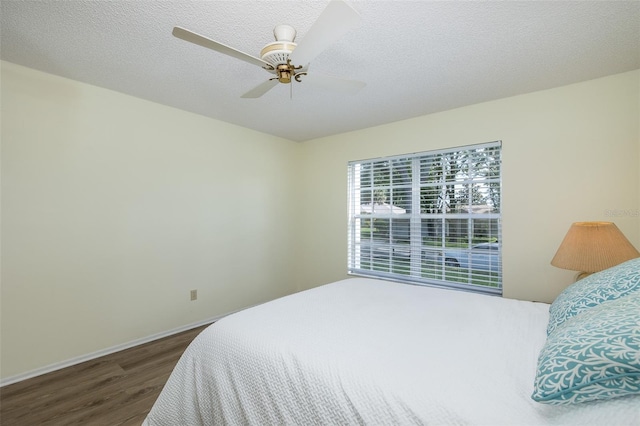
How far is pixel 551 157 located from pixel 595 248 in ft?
3.04

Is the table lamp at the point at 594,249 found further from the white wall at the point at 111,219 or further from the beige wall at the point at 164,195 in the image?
the white wall at the point at 111,219

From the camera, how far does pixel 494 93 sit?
2.64m

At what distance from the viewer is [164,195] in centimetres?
296

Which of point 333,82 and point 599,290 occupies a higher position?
point 333,82

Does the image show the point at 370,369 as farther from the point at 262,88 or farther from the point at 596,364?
the point at 262,88

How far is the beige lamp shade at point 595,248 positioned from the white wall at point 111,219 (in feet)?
10.0

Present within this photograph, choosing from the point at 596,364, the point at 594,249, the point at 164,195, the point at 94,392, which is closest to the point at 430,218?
the point at 594,249

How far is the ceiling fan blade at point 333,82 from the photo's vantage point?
5.66 feet

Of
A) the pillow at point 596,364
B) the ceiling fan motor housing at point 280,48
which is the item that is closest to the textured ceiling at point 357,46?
the ceiling fan motor housing at point 280,48

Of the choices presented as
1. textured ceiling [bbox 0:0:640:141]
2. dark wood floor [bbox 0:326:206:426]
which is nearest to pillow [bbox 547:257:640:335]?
textured ceiling [bbox 0:0:640:141]

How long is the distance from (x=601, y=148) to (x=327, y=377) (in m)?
2.77

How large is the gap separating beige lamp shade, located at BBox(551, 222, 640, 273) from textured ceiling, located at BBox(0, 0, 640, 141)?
3.87 ft

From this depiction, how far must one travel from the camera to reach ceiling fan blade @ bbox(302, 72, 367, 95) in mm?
1725

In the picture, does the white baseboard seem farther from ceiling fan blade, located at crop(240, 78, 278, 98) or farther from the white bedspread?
ceiling fan blade, located at crop(240, 78, 278, 98)
